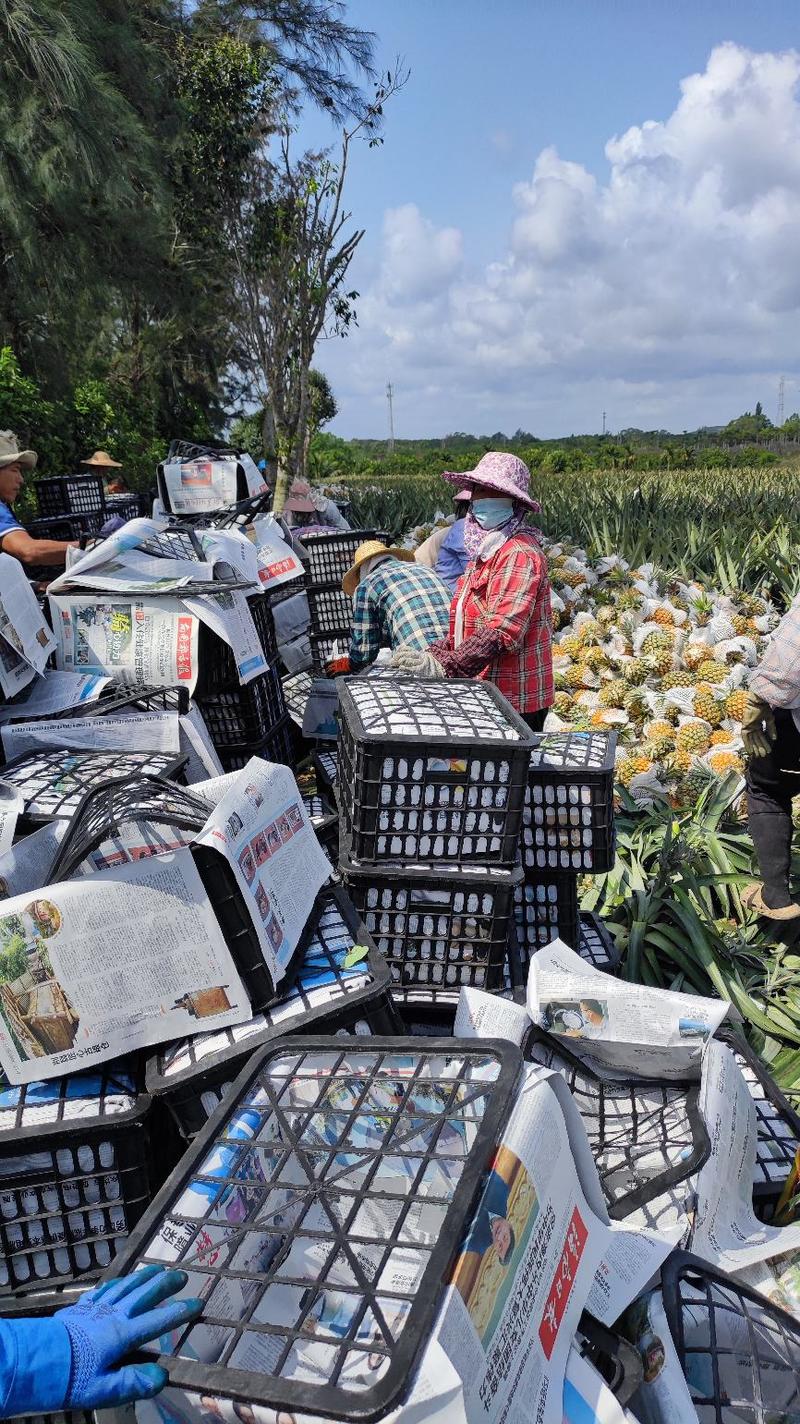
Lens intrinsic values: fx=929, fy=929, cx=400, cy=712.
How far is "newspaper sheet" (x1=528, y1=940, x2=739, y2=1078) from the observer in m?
1.88

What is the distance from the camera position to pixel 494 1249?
47.2 inches

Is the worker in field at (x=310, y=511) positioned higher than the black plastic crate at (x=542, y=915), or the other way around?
the worker in field at (x=310, y=511)

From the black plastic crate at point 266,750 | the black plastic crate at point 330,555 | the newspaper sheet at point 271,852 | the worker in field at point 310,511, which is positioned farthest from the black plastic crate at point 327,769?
the worker in field at point 310,511

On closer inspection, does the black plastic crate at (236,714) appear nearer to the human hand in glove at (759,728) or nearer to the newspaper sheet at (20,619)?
the newspaper sheet at (20,619)

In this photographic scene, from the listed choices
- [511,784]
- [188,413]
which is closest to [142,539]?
[511,784]

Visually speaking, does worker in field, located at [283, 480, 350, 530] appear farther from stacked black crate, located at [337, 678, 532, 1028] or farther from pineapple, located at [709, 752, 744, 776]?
stacked black crate, located at [337, 678, 532, 1028]

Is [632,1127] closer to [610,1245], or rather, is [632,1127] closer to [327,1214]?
[610,1245]

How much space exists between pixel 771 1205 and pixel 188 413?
21090 millimetres

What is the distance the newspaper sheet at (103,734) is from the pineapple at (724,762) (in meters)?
2.76

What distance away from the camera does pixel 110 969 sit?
1.68 meters

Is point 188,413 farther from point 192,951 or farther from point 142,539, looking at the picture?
point 192,951

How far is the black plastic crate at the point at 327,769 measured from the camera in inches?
132

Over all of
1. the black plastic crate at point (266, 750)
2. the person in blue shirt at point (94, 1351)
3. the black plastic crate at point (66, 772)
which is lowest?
the person in blue shirt at point (94, 1351)

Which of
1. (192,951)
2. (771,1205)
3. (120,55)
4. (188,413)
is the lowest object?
(771,1205)
